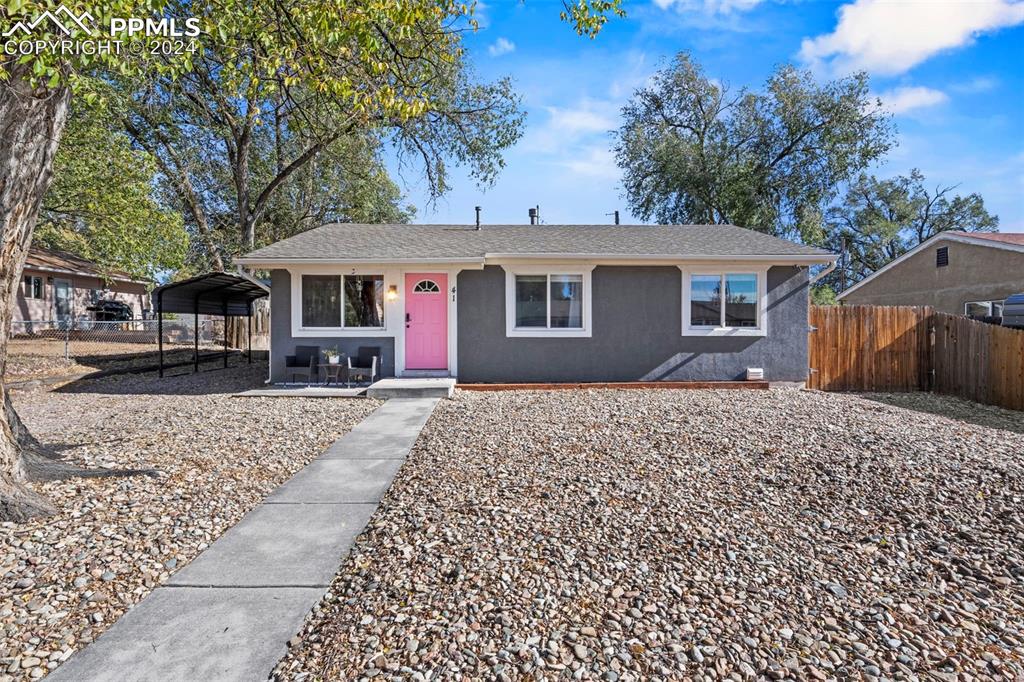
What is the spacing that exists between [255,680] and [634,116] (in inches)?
1079

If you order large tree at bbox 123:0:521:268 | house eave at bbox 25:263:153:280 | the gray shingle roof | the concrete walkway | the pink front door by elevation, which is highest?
large tree at bbox 123:0:521:268

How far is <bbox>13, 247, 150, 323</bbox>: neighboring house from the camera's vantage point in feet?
67.3

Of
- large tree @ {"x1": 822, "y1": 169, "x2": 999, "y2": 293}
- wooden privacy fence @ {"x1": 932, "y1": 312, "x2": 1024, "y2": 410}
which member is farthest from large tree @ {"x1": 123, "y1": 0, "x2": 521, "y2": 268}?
large tree @ {"x1": 822, "y1": 169, "x2": 999, "y2": 293}

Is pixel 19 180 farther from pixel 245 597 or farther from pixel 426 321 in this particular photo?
pixel 426 321

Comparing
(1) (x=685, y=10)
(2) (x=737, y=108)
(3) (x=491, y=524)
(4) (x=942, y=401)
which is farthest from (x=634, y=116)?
(3) (x=491, y=524)

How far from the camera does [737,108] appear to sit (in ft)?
76.5

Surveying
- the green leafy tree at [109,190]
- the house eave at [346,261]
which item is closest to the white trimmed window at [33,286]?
the green leafy tree at [109,190]

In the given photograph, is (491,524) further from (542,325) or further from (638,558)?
(542,325)

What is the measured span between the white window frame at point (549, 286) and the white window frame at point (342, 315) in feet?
8.26

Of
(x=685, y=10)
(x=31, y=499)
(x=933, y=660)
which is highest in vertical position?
(x=685, y=10)

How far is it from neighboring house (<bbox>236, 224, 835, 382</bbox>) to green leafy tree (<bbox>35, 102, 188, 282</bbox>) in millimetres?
5389

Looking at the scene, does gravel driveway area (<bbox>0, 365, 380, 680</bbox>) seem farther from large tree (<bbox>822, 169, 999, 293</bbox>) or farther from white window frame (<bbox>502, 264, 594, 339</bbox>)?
large tree (<bbox>822, 169, 999, 293</bbox>)

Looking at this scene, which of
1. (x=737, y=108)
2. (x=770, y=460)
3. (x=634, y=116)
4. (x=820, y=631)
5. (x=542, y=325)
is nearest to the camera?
(x=820, y=631)

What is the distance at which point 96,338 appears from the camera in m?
17.9
